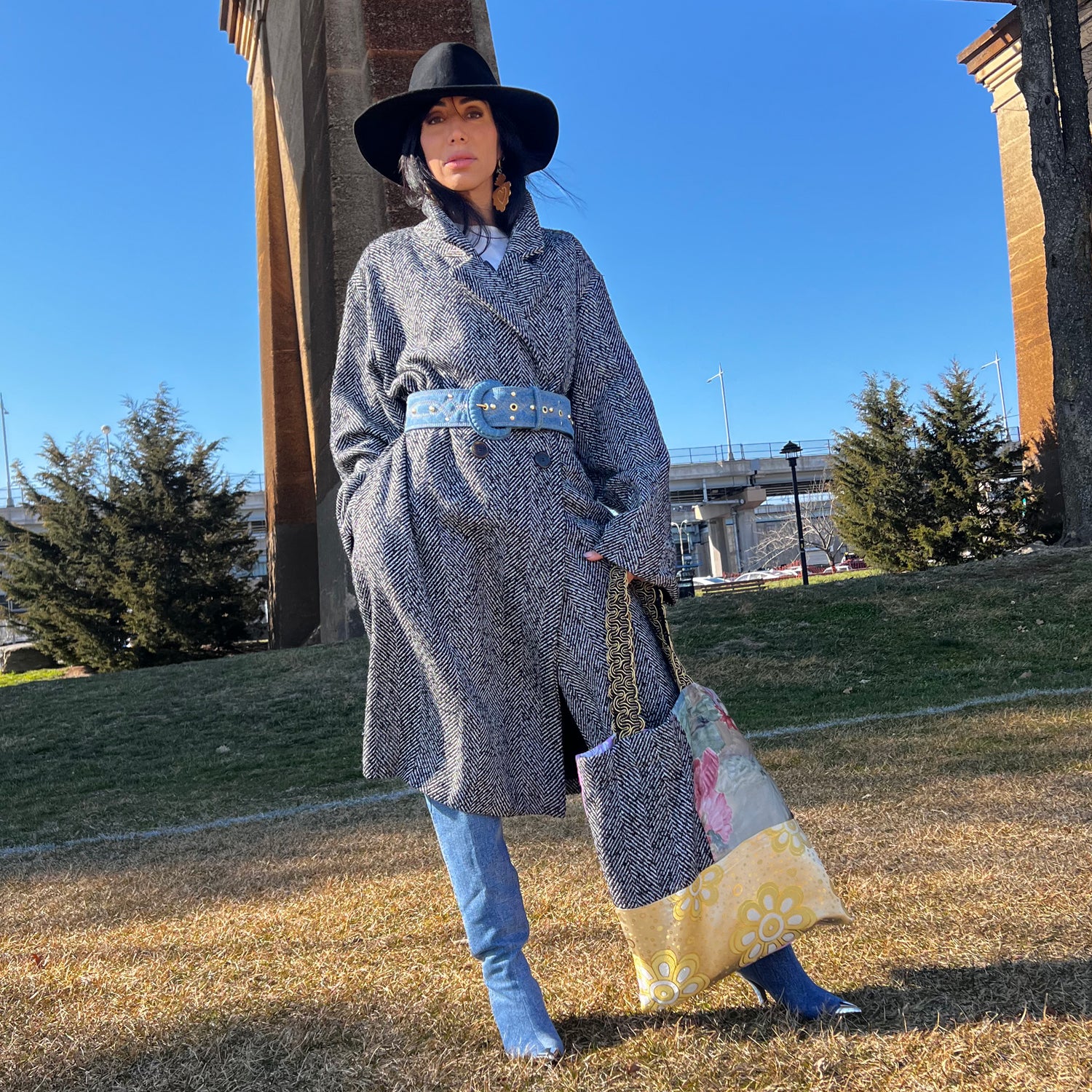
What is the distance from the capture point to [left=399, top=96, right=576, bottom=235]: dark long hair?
229 centimetres

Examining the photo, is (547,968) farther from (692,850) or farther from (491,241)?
(491,241)

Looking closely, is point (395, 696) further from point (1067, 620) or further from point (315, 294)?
point (315, 294)

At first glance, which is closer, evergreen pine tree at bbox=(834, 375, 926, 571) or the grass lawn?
the grass lawn

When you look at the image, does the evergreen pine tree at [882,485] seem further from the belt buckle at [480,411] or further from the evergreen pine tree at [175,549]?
the belt buckle at [480,411]

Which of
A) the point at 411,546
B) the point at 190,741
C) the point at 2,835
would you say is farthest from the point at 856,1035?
the point at 190,741

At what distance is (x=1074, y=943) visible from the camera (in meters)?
2.24

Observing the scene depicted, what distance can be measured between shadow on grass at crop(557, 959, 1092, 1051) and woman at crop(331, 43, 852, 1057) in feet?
0.26

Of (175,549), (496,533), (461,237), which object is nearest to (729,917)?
(496,533)

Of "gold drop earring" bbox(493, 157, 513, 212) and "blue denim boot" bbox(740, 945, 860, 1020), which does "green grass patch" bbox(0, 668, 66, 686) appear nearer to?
"gold drop earring" bbox(493, 157, 513, 212)

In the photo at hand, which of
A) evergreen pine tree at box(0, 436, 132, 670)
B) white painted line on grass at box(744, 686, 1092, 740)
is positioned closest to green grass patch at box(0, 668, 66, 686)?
evergreen pine tree at box(0, 436, 132, 670)

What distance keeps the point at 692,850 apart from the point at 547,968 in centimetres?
76

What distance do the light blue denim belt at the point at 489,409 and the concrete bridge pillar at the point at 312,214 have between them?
9.12 meters

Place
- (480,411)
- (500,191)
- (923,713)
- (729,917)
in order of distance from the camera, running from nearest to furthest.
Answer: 1. (729,917)
2. (480,411)
3. (500,191)
4. (923,713)

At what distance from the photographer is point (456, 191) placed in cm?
228
